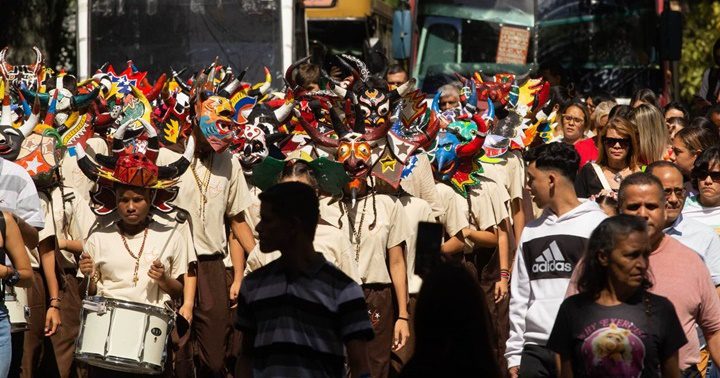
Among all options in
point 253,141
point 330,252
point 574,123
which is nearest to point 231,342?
point 253,141

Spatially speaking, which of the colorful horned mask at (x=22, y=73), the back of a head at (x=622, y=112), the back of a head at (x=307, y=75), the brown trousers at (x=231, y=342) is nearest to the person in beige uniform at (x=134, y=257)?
the brown trousers at (x=231, y=342)

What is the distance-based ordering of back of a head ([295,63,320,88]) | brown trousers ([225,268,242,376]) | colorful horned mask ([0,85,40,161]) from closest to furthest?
colorful horned mask ([0,85,40,161]), brown trousers ([225,268,242,376]), back of a head ([295,63,320,88])

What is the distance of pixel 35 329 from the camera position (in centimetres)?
1155

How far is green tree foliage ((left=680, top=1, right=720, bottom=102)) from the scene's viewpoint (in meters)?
33.8

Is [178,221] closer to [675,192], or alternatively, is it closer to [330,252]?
[330,252]

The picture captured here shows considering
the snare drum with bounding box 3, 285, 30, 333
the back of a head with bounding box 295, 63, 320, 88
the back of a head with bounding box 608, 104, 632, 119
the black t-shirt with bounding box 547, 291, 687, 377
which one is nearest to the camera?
the black t-shirt with bounding box 547, 291, 687, 377

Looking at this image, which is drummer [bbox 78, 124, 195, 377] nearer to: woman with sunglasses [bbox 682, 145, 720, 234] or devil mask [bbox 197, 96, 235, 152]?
devil mask [bbox 197, 96, 235, 152]

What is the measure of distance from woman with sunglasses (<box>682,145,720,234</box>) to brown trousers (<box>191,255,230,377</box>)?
3222 mm

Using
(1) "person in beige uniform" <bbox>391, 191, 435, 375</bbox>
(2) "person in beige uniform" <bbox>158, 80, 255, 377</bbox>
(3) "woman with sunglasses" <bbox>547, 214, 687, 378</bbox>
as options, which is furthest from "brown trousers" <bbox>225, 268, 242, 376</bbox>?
(3) "woman with sunglasses" <bbox>547, 214, 687, 378</bbox>

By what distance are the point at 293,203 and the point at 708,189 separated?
352 centimetres

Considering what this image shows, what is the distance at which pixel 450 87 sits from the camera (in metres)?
14.6

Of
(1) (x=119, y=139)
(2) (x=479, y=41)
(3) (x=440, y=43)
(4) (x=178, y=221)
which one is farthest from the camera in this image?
(3) (x=440, y=43)

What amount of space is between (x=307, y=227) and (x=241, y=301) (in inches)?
17.7

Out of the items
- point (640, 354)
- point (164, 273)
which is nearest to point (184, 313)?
point (164, 273)
